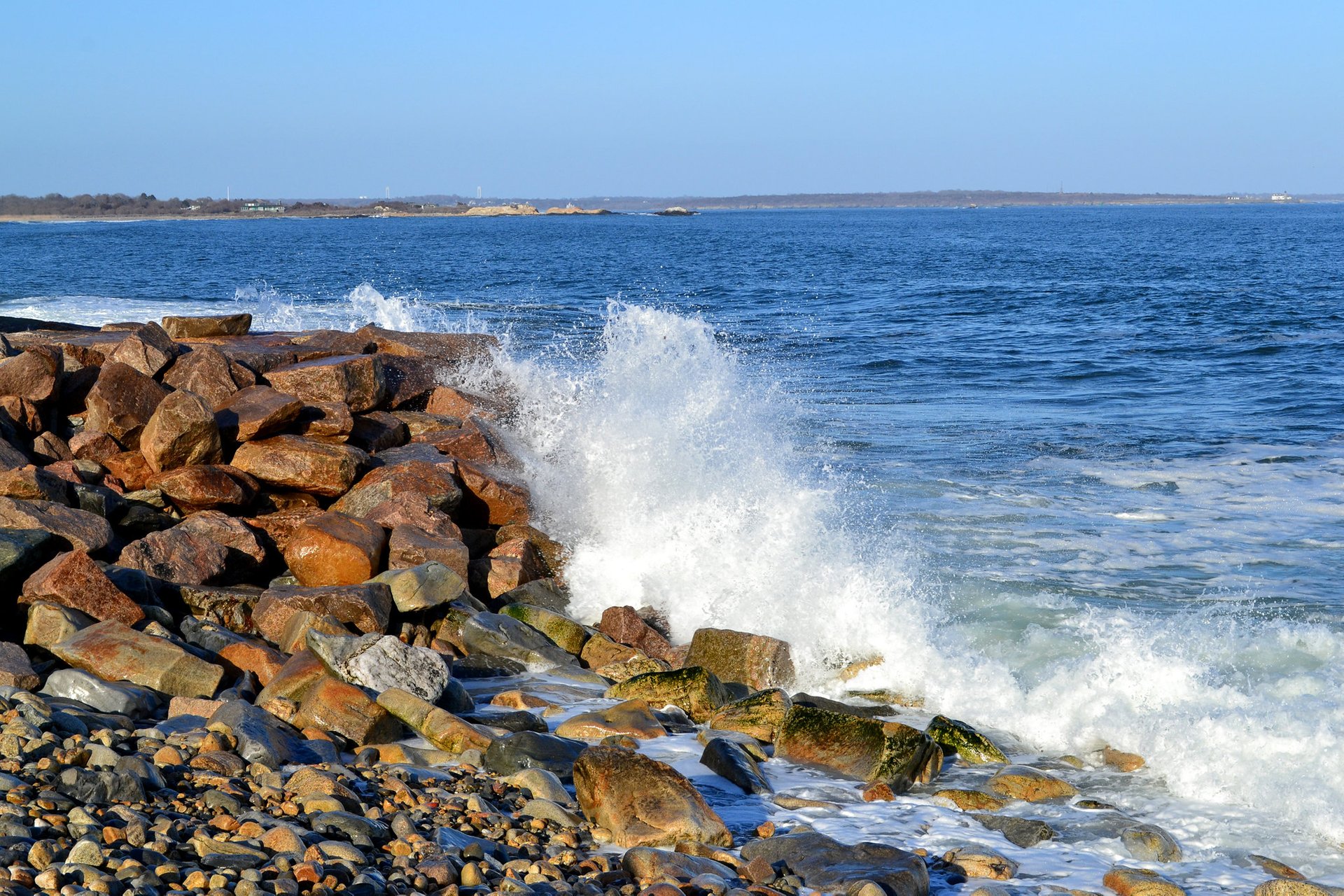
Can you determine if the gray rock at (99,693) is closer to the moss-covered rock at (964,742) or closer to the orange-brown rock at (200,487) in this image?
the orange-brown rock at (200,487)

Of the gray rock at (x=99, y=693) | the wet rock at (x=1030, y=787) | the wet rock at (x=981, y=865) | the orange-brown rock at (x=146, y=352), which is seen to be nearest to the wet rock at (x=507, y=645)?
the gray rock at (x=99, y=693)

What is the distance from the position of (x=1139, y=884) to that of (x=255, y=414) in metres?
6.40

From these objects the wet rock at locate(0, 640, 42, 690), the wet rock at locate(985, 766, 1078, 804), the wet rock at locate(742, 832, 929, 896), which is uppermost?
the wet rock at locate(0, 640, 42, 690)

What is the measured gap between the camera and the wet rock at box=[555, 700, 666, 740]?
565 cm

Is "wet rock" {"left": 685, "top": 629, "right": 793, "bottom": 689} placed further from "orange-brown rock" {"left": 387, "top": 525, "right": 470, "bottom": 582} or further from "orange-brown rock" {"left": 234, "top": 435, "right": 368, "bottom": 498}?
"orange-brown rock" {"left": 234, "top": 435, "right": 368, "bottom": 498}

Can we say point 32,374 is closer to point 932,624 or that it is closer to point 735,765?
point 735,765

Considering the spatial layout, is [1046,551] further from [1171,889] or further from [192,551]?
[192,551]

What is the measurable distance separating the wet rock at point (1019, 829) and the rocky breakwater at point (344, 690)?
0.04 ft

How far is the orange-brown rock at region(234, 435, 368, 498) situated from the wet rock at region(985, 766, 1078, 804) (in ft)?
16.4

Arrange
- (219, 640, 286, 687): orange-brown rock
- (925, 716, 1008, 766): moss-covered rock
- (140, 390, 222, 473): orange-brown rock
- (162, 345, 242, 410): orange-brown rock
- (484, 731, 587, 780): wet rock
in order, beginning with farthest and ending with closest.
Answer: (162, 345, 242, 410): orange-brown rock, (140, 390, 222, 473): orange-brown rock, (219, 640, 286, 687): orange-brown rock, (925, 716, 1008, 766): moss-covered rock, (484, 731, 587, 780): wet rock

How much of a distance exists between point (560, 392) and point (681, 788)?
7.01 metres

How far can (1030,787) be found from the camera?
5195 mm

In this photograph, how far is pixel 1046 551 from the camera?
8.52 m

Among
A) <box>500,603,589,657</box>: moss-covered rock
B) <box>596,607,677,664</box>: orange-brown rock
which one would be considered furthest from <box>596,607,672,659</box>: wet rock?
<box>500,603,589,657</box>: moss-covered rock
